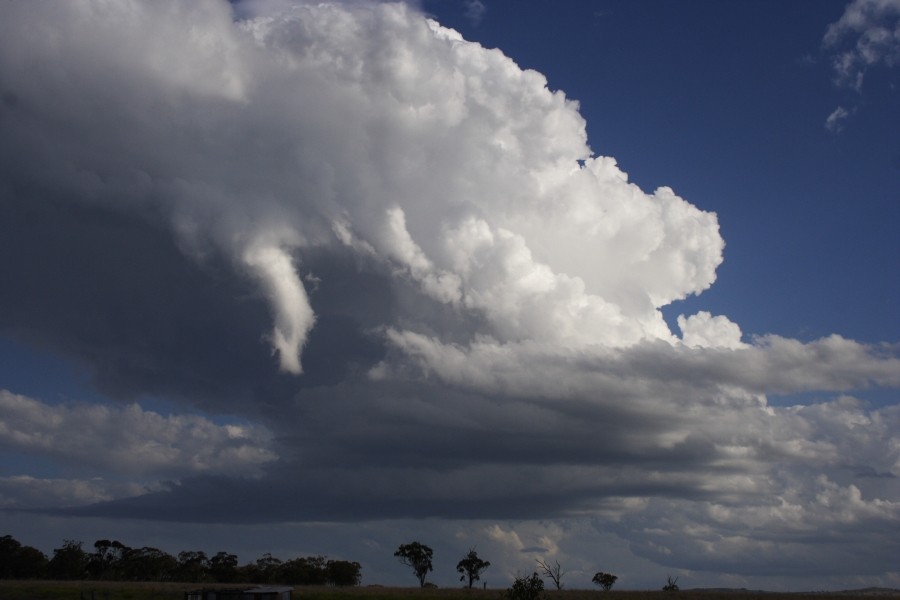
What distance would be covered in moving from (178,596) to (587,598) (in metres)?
57.3

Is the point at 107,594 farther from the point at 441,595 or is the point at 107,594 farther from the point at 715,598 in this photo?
the point at 715,598

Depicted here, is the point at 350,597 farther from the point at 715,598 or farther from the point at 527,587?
the point at 715,598

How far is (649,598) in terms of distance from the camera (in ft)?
438

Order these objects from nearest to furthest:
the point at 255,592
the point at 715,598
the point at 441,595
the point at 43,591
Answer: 1. the point at 255,592
2. the point at 43,591
3. the point at 441,595
4. the point at 715,598

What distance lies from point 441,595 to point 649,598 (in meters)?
31.5

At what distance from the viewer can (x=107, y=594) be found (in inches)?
4562

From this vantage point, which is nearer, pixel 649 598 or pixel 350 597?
pixel 350 597

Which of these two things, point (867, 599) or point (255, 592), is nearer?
point (255, 592)

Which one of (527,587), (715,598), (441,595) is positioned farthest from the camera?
(715,598)

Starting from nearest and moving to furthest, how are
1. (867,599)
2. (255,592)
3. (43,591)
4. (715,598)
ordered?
(255,592), (43,591), (867,599), (715,598)

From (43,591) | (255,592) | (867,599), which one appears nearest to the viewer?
(255,592)

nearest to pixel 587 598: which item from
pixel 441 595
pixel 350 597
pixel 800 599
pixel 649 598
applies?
pixel 649 598

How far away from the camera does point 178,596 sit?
11812 cm

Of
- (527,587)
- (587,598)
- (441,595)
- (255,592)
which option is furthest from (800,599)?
(255,592)
